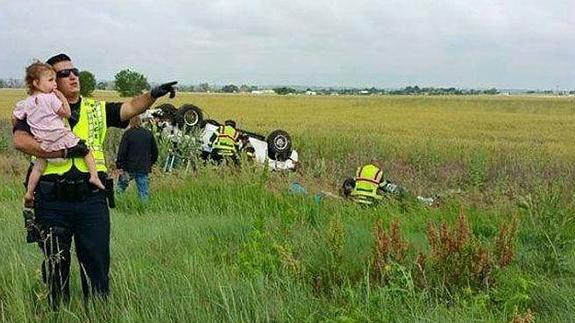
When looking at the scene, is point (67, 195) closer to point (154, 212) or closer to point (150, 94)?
point (150, 94)

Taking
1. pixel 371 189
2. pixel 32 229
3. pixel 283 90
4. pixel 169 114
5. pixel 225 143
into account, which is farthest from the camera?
pixel 283 90

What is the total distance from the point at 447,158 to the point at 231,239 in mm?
11011

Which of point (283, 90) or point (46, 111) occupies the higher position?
point (46, 111)

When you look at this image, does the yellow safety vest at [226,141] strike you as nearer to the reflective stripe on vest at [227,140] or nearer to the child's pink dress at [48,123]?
the reflective stripe on vest at [227,140]

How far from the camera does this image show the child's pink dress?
3387 mm

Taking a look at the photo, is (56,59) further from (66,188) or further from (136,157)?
(136,157)

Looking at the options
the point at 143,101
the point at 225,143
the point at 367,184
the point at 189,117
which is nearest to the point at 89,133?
the point at 143,101

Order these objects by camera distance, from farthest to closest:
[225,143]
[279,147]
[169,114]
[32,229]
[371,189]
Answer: [169,114], [279,147], [225,143], [371,189], [32,229]

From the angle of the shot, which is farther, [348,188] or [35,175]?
[348,188]

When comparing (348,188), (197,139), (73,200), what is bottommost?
(348,188)

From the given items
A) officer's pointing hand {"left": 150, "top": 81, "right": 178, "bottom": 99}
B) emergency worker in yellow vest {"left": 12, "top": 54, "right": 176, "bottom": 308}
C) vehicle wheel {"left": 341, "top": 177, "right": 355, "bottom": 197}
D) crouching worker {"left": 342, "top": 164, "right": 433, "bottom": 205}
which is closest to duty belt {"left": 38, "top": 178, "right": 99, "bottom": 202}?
emergency worker in yellow vest {"left": 12, "top": 54, "right": 176, "bottom": 308}

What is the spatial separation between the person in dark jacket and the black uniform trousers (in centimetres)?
516

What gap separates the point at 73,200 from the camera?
3510mm

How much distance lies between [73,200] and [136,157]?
18.2 feet
